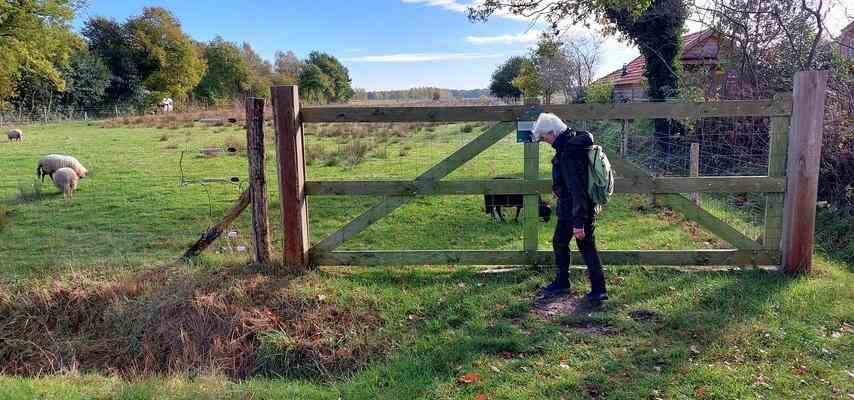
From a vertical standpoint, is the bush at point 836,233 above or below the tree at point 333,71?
below

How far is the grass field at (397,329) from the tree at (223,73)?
2697 inches

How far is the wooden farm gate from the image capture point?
17.8ft

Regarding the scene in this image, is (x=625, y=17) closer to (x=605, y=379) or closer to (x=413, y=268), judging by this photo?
(x=413, y=268)

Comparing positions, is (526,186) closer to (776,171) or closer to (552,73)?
(776,171)

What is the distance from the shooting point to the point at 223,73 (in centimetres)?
7250

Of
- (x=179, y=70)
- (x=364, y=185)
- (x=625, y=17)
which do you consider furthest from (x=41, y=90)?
(x=364, y=185)

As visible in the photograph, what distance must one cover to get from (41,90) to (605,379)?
5685 centimetres

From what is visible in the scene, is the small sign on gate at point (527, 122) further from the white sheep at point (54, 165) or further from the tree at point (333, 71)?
the tree at point (333, 71)

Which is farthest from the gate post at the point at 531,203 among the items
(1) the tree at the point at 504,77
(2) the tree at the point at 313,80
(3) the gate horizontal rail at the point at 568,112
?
(2) the tree at the point at 313,80

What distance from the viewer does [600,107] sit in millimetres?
5457

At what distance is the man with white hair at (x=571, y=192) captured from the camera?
463cm

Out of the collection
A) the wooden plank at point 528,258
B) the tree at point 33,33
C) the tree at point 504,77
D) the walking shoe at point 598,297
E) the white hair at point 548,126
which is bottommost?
the walking shoe at point 598,297

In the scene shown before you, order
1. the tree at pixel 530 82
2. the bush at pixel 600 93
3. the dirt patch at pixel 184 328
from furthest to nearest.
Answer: the tree at pixel 530 82 < the bush at pixel 600 93 < the dirt patch at pixel 184 328

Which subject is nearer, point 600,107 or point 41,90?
point 600,107
